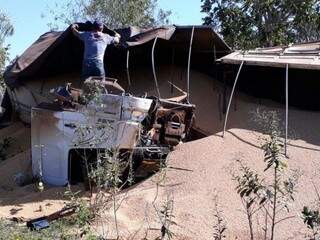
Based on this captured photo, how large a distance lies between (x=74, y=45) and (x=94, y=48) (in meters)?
1.92

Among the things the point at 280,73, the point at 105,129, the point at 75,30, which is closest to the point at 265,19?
the point at 280,73

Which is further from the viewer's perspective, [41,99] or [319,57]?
[41,99]

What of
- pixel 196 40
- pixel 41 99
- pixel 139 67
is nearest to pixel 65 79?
pixel 41 99

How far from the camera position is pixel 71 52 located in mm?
11477

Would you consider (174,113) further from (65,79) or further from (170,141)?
(65,79)

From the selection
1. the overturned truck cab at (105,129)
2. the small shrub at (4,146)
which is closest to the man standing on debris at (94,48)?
the overturned truck cab at (105,129)

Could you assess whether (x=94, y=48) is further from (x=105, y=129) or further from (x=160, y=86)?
(x=160, y=86)

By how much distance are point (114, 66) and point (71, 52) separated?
1041mm

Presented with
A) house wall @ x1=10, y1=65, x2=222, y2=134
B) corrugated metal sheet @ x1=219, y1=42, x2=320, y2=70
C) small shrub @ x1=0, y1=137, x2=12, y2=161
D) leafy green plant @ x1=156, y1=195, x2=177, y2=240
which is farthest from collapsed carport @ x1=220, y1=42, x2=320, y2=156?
leafy green plant @ x1=156, y1=195, x2=177, y2=240

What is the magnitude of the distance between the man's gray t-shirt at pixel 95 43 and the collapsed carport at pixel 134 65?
929 millimetres

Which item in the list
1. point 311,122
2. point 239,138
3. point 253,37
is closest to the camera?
point 239,138

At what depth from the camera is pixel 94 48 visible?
30.7ft

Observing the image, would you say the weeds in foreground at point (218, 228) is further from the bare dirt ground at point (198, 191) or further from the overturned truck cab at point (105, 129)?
the overturned truck cab at point (105, 129)

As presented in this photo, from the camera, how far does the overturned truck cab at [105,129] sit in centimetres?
784
